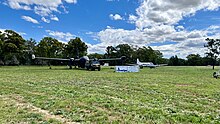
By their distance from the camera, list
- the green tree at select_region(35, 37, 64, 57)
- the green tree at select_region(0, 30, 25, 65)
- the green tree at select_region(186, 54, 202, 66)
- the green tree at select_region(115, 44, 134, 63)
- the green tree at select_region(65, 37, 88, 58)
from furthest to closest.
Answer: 1. the green tree at select_region(186, 54, 202, 66)
2. the green tree at select_region(115, 44, 134, 63)
3. the green tree at select_region(35, 37, 64, 57)
4. the green tree at select_region(65, 37, 88, 58)
5. the green tree at select_region(0, 30, 25, 65)

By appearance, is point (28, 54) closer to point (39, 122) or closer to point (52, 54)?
point (52, 54)

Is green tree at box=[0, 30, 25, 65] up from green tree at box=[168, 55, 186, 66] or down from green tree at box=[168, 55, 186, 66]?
up

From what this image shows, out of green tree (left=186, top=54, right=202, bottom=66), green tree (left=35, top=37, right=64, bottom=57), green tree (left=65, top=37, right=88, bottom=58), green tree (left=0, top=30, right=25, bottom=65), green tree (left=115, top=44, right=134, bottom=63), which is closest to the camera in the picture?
green tree (left=0, top=30, right=25, bottom=65)

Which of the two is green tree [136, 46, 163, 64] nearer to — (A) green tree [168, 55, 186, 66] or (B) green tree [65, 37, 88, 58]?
(A) green tree [168, 55, 186, 66]

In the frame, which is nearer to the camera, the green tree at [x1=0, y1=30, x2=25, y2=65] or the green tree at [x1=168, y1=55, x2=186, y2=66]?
the green tree at [x1=0, y1=30, x2=25, y2=65]

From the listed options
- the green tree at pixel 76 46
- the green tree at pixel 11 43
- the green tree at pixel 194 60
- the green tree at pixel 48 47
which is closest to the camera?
the green tree at pixel 11 43

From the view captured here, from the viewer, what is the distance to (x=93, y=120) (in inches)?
200

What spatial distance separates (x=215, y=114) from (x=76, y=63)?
39.0 metres

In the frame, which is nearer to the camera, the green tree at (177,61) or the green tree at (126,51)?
the green tree at (126,51)

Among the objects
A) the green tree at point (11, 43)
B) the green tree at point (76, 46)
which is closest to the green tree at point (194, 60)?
the green tree at point (76, 46)

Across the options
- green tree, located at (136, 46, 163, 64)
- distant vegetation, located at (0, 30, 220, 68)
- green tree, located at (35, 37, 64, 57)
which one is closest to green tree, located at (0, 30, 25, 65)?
distant vegetation, located at (0, 30, 220, 68)

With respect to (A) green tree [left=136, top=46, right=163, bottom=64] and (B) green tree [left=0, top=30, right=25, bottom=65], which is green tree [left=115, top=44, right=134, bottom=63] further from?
(B) green tree [left=0, top=30, right=25, bottom=65]

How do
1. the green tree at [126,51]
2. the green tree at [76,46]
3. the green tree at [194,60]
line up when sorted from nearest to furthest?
the green tree at [76,46] → the green tree at [126,51] → the green tree at [194,60]

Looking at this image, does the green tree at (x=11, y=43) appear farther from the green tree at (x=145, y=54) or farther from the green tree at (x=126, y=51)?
the green tree at (x=145, y=54)
